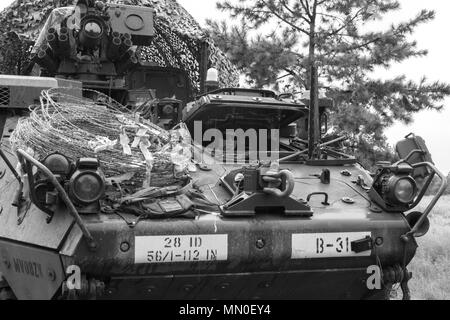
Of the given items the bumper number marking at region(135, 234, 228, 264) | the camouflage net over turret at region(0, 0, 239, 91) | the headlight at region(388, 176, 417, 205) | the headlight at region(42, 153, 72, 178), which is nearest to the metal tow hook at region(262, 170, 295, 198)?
the bumper number marking at region(135, 234, 228, 264)

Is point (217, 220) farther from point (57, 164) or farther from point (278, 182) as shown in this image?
point (57, 164)

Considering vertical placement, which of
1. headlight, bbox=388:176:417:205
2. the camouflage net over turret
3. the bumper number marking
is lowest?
the bumper number marking

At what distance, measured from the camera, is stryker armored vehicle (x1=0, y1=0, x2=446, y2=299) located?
4.69 meters

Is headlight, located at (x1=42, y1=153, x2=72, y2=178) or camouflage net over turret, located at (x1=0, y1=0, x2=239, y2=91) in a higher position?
camouflage net over turret, located at (x1=0, y1=0, x2=239, y2=91)

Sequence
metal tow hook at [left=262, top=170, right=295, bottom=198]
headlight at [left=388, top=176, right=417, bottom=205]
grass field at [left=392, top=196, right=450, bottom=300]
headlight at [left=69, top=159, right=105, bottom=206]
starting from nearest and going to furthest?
headlight at [left=69, top=159, right=105, bottom=206] < metal tow hook at [left=262, top=170, right=295, bottom=198] < headlight at [left=388, top=176, right=417, bottom=205] < grass field at [left=392, top=196, right=450, bottom=300]

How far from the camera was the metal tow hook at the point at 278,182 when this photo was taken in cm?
488

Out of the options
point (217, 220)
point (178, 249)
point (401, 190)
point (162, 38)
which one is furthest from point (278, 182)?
point (162, 38)

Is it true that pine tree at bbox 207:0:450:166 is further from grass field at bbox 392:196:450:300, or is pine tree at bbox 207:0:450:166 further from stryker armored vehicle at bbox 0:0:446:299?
stryker armored vehicle at bbox 0:0:446:299

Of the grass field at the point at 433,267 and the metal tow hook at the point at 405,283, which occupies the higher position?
the metal tow hook at the point at 405,283

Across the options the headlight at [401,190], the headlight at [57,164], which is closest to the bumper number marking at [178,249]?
the headlight at [57,164]

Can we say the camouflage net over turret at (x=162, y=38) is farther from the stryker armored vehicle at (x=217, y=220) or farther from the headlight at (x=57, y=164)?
the headlight at (x=57, y=164)

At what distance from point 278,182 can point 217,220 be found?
1.55 ft
